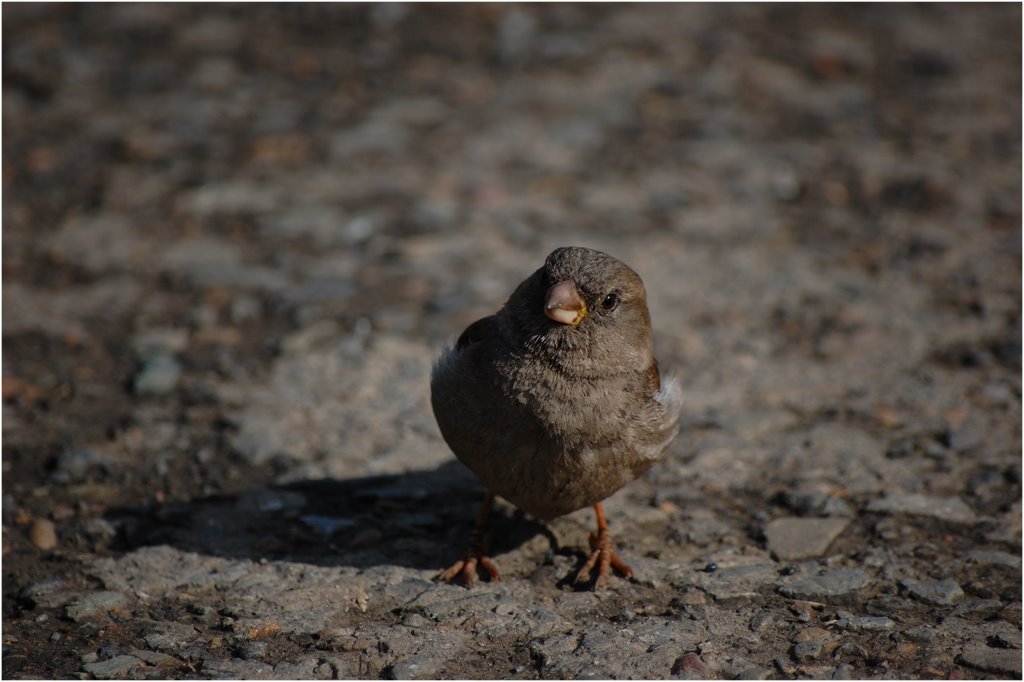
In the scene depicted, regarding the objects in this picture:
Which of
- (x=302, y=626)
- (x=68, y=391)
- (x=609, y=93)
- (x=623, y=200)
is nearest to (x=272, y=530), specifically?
(x=302, y=626)

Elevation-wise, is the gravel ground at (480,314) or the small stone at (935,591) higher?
the gravel ground at (480,314)

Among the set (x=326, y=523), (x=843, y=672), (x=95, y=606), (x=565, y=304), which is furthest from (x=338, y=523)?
(x=843, y=672)

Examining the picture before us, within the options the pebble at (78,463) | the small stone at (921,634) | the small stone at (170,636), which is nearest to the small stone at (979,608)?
the small stone at (921,634)

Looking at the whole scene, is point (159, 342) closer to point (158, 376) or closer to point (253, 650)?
point (158, 376)

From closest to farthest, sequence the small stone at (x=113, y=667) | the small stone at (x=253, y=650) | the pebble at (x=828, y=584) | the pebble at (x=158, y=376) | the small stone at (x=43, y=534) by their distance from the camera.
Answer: the small stone at (x=113, y=667)
the small stone at (x=253, y=650)
the pebble at (x=828, y=584)
the small stone at (x=43, y=534)
the pebble at (x=158, y=376)

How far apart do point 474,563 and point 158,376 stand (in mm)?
2193

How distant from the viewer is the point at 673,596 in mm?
4191

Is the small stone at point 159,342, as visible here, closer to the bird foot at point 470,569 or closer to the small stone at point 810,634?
the bird foot at point 470,569

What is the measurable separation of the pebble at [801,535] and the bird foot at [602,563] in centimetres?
63

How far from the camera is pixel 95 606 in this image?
13.2 feet

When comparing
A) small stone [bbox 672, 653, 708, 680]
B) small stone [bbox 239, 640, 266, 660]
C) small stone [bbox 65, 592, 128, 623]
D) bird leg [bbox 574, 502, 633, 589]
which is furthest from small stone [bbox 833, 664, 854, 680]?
small stone [bbox 65, 592, 128, 623]

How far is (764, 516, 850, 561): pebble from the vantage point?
4.46m

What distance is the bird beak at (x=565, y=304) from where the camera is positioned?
404 cm

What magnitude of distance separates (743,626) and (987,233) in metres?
4.13
